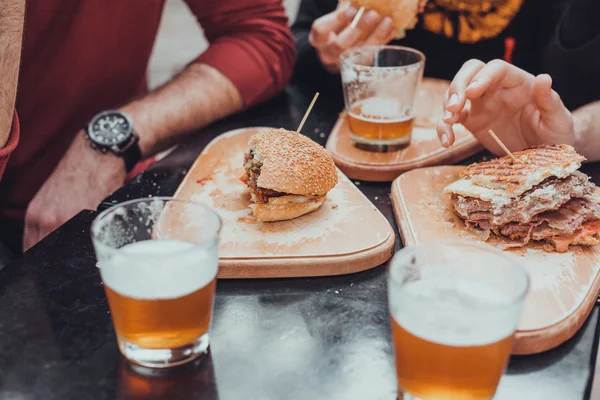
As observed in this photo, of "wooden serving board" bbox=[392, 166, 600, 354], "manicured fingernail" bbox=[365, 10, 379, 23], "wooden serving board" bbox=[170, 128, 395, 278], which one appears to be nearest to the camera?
"wooden serving board" bbox=[392, 166, 600, 354]

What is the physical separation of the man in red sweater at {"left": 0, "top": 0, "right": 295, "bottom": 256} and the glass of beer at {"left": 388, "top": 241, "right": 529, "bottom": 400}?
1.21 metres

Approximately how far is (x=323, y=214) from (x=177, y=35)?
222 inches

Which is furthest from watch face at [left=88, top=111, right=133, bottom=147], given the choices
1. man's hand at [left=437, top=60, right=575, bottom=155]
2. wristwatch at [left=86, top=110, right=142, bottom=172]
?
man's hand at [left=437, top=60, right=575, bottom=155]

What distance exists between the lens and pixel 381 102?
6.18 ft

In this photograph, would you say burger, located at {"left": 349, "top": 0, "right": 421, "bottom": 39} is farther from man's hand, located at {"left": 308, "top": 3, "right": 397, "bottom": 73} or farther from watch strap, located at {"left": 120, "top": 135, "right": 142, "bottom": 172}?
watch strap, located at {"left": 120, "top": 135, "right": 142, "bottom": 172}

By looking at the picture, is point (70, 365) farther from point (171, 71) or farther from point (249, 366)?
point (171, 71)

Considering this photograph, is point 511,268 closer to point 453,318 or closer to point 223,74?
point 453,318

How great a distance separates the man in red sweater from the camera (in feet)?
6.44

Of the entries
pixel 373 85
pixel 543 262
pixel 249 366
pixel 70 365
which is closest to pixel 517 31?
pixel 373 85

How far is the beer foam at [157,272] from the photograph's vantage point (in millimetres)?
965

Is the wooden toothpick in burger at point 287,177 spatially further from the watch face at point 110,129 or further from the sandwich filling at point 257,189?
the watch face at point 110,129

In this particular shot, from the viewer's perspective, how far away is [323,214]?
153 centimetres

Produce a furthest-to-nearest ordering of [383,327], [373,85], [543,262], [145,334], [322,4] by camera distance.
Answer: [322,4], [373,85], [543,262], [383,327], [145,334]

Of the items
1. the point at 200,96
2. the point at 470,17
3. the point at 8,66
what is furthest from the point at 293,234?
the point at 470,17
